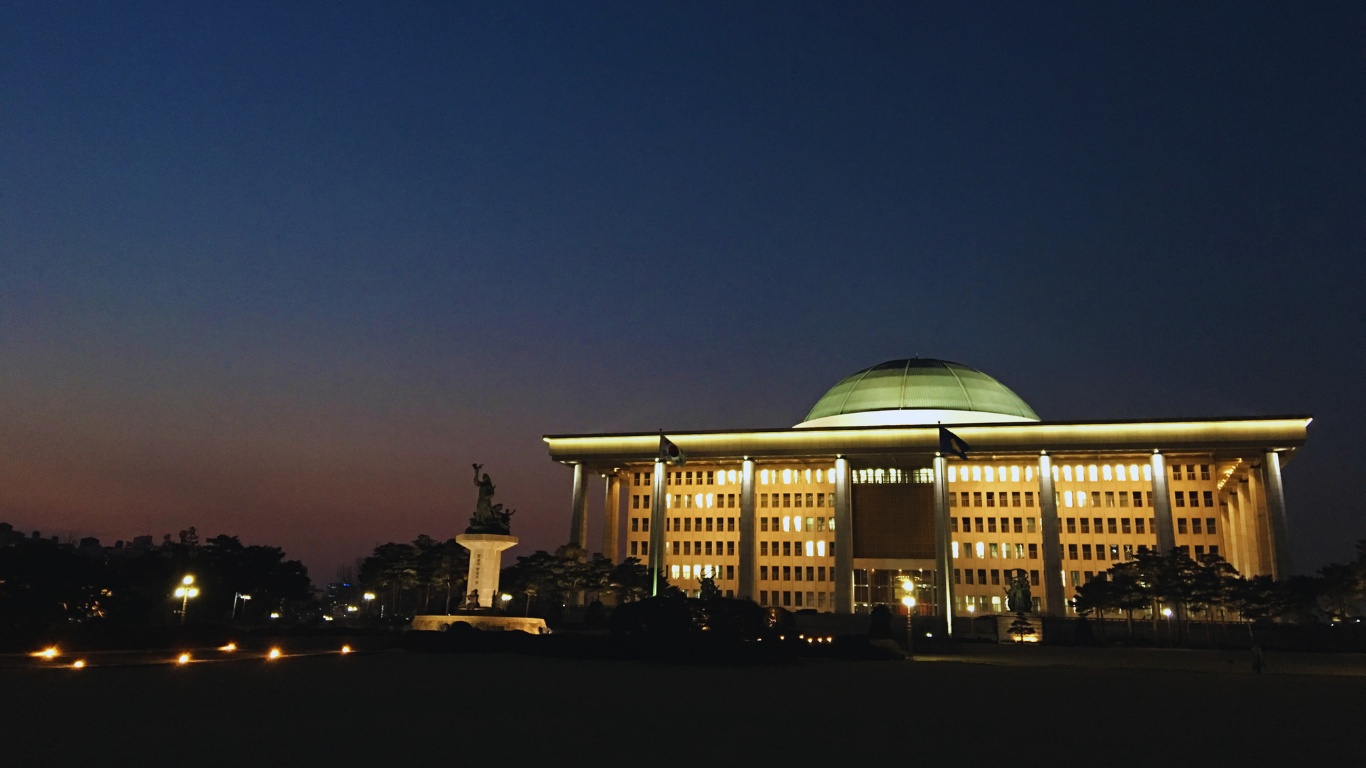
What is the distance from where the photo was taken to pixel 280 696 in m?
17.5

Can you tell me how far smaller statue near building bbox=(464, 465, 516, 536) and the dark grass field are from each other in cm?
1959

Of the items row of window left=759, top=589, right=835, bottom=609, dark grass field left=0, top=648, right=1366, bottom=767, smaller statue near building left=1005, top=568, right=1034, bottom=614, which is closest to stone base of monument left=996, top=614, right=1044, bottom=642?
smaller statue near building left=1005, top=568, right=1034, bottom=614

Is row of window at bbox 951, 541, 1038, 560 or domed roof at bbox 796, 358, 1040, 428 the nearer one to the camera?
row of window at bbox 951, 541, 1038, 560

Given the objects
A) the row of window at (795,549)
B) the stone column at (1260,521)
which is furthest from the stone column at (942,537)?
the stone column at (1260,521)

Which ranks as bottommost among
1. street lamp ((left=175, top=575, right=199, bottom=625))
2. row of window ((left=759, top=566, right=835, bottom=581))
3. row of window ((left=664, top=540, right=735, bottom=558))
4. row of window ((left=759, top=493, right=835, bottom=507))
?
street lamp ((left=175, top=575, right=199, bottom=625))

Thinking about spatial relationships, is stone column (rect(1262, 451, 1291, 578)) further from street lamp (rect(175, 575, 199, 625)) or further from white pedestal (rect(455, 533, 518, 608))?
street lamp (rect(175, 575, 199, 625))

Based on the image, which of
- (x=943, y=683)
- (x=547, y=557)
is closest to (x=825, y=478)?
(x=547, y=557)

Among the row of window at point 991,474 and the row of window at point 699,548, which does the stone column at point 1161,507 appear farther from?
the row of window at point 699,548

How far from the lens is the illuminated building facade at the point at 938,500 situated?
273 ft

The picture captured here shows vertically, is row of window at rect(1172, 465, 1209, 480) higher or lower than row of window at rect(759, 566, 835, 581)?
higher

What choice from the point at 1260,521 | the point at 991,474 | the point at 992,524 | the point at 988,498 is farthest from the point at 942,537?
the point at 1260,521

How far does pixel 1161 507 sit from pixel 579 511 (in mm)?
53189

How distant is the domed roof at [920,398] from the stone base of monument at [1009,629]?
32.3m

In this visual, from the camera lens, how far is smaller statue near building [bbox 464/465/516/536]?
4725 centimetres
